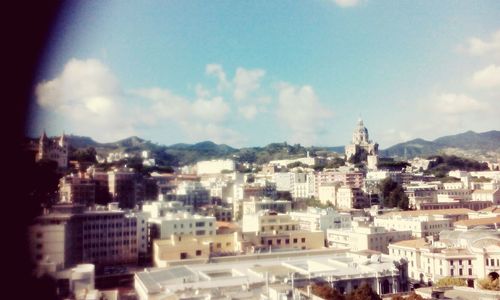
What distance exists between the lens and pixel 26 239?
6.61 m

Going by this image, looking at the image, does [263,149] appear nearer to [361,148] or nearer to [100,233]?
[361,148]

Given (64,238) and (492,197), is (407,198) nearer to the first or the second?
(492,197)

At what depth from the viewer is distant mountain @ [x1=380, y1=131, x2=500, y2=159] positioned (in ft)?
133

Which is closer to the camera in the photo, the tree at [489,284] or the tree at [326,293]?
the tree at [326,293]

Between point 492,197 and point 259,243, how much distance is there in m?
14.0

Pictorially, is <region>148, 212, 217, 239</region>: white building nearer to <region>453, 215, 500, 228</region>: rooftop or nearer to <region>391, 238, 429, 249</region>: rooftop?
<region>391, 238, 429, 249</region>: rooftop

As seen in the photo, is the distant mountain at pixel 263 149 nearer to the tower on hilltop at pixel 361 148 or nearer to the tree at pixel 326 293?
the tower on hilltop at pixel 361 148

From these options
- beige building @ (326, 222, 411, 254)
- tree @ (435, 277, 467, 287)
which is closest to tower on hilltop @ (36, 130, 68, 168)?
beige building @ (326, 222, 411, 254)

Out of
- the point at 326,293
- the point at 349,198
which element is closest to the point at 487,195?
the point at 349,198

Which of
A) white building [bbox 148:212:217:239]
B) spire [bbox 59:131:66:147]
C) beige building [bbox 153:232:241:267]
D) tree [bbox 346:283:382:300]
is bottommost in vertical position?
tree [bbox 346:283:382:300]

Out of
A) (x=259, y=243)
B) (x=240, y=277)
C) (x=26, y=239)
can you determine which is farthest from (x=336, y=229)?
(x=26, y=239)

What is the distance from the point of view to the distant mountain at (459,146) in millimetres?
40469

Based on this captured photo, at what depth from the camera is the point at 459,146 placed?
46594mm

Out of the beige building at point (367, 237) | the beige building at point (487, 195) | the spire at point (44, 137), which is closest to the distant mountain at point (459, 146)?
the beige building at point (487, 195)
